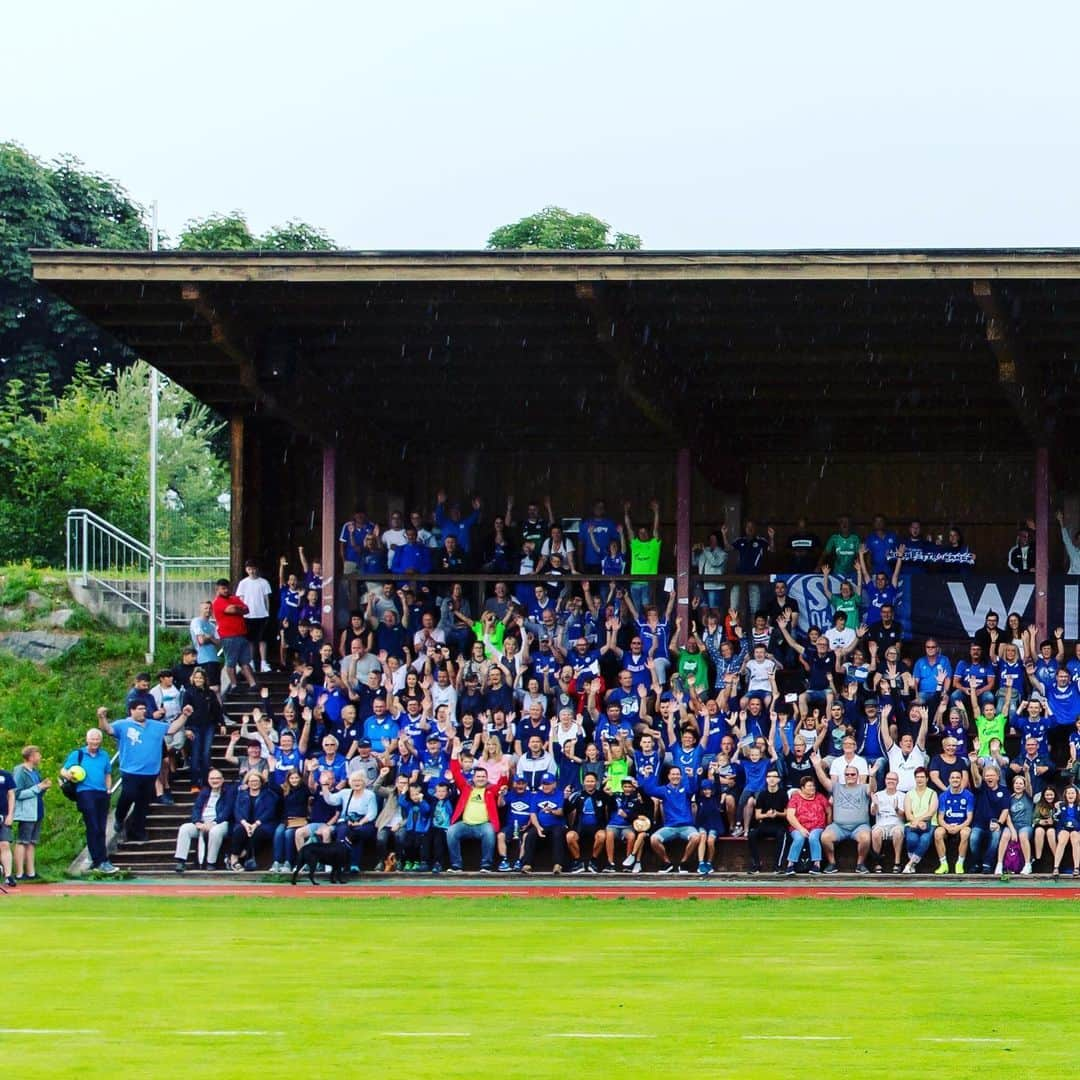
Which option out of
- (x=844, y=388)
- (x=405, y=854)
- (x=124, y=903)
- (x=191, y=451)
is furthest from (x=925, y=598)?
(x=191, y=451)

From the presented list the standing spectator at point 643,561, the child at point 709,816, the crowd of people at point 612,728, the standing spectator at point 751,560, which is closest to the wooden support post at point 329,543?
the crowd of people at point 612,728

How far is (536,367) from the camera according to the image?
23.3 meters

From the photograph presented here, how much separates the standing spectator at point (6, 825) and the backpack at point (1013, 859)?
948 centimetres

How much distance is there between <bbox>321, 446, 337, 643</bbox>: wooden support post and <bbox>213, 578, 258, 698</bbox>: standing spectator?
1116 mm

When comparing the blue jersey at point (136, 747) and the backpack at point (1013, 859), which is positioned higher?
the blue jersey at point (136, 747)

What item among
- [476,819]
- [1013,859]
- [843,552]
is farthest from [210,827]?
[843,552]

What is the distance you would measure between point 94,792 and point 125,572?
28.1 ft

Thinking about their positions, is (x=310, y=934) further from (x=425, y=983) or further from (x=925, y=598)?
(x=925, y=598)

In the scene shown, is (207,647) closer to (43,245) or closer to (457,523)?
(457,523)

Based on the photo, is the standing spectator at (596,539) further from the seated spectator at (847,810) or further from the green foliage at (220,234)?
the green foliage at (220,234)

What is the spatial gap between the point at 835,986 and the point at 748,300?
421 inches

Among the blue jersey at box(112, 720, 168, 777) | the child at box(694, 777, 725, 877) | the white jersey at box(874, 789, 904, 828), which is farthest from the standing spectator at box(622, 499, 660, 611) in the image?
the blue jersey at box(112, 720, 168, 777)

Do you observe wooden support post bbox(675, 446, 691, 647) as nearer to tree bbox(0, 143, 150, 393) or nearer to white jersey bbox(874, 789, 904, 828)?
white jersey bbox(874, 789, 904, 828)

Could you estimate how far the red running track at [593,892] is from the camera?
17531 mm
